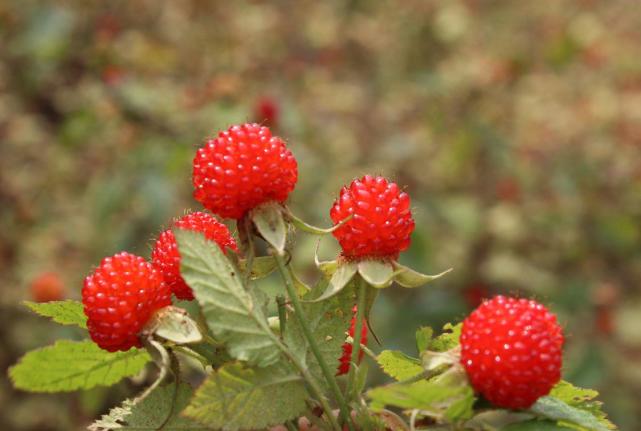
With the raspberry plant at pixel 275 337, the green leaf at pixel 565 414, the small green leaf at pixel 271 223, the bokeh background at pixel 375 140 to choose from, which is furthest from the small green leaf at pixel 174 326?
the bokeh background at pixel 375 140

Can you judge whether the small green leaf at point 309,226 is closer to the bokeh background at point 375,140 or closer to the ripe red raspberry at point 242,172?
the ripe red raspberry at point 242,172

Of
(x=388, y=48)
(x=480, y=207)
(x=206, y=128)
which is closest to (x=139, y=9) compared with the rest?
(x=388, y=48)

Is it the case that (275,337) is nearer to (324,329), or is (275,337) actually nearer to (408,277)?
(324,329)

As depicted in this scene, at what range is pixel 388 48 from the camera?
4.19 m

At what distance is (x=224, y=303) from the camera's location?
75cm

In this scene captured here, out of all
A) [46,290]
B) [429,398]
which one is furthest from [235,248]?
[46,290]

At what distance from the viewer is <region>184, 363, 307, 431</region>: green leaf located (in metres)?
0.73

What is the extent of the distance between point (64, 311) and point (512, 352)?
1.52 ft

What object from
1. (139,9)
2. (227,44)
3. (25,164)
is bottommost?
(25,164)

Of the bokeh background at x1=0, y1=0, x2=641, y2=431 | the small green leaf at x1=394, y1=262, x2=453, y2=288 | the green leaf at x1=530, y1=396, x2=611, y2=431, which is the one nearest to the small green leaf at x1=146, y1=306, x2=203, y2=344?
the small green leaf at x1=394, y1=262, x2=453, y2=288

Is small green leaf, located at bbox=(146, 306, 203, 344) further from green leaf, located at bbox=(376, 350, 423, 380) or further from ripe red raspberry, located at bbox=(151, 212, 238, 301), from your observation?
green leaf, located at bbox=(376, 350, 423, 380)

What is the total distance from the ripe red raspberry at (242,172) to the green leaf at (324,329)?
0.12 m

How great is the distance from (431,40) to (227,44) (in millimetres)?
924

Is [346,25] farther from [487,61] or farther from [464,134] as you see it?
[464,134]
